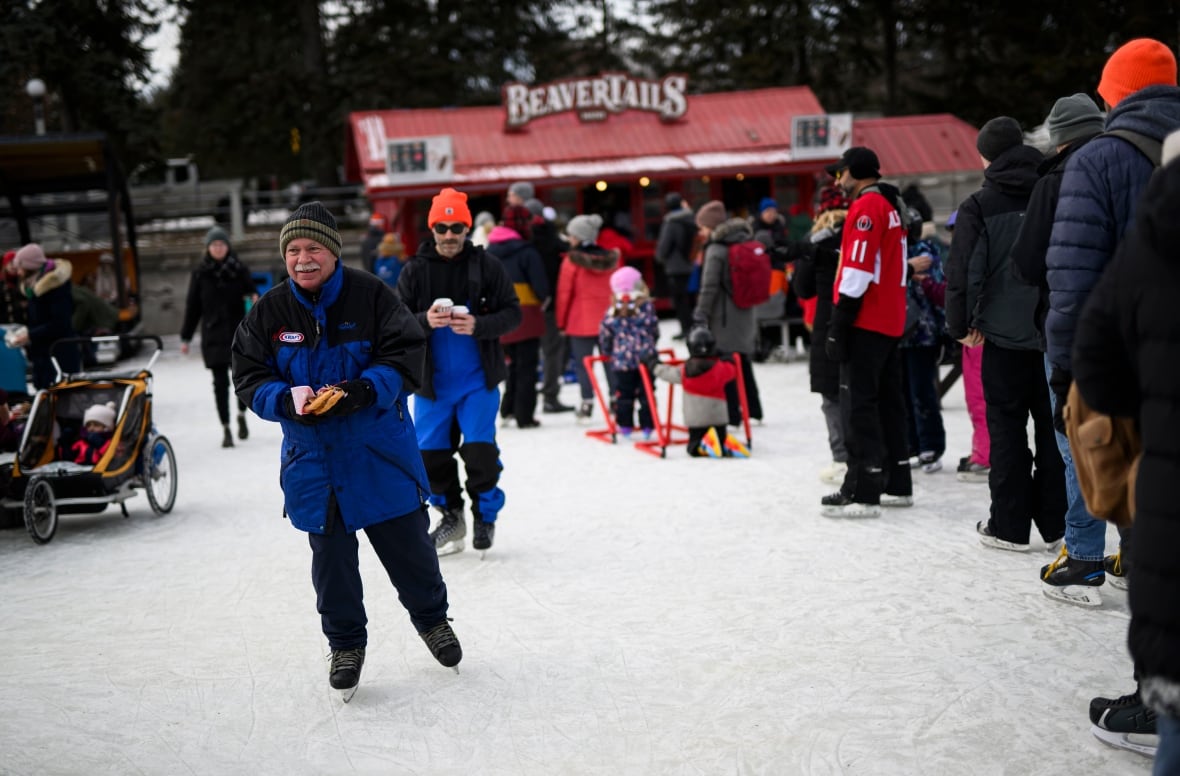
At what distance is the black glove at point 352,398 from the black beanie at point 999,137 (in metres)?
3.11

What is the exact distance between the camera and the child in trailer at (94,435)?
312 inches

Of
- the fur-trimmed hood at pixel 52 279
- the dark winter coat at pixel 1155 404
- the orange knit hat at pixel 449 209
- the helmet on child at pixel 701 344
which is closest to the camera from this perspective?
the dark winter coat at pixel 1155 404

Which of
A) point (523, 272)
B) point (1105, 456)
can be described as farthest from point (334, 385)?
point (523, 272)

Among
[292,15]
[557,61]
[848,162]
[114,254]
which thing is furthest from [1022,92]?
[848,162]

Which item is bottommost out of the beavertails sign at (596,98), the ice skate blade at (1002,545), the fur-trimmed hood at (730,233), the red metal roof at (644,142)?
the ice skate blade at (1002,545)

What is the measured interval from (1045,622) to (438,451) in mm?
3044

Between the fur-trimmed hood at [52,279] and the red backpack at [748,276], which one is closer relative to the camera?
the red backpack at [748,276]

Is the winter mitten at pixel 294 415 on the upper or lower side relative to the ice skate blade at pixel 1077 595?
upper

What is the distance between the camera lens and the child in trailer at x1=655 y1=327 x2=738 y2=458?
29.7 ft

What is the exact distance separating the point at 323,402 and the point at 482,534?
2.52 metres

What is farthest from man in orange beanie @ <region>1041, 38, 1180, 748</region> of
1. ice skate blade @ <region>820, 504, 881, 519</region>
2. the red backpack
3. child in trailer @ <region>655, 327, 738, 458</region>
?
the red backpack

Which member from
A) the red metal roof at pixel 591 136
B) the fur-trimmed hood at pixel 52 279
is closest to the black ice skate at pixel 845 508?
the fur-trimmed hood at pixel 52 279

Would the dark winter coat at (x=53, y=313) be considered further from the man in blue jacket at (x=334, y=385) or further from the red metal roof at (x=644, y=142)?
the red metal roof at (x=644, y=142)

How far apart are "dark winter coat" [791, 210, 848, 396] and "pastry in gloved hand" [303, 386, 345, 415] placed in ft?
12.1
